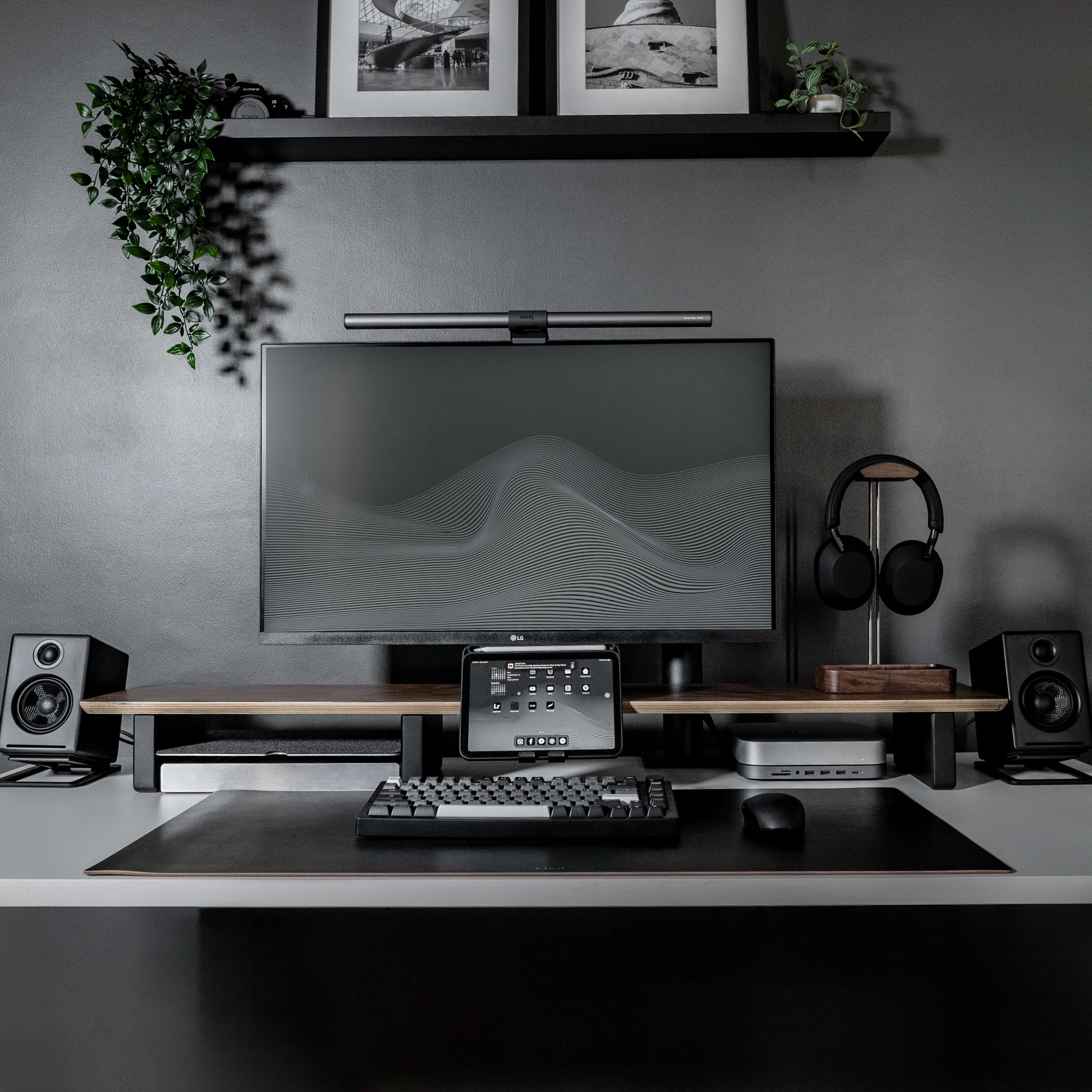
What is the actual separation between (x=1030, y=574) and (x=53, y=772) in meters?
1.75

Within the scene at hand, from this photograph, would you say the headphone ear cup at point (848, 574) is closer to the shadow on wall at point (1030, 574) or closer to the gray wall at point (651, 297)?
the gray wall at point (651, 297)

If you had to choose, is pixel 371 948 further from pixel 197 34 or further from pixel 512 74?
pixel 197 34

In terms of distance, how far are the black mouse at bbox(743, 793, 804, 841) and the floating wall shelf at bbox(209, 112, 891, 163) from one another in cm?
114

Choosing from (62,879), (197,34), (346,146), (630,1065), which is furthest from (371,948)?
(197,34)

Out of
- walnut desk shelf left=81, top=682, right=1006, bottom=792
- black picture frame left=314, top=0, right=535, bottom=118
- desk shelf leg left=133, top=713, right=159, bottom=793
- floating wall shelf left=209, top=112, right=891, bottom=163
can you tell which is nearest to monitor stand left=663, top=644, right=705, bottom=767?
walnut desk shelf left=81, top=682, right=1006, bottom=792

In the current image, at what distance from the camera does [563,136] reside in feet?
4.96

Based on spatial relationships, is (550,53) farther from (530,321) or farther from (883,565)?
(883,565)

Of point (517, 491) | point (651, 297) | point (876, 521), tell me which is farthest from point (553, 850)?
point (651, 297)

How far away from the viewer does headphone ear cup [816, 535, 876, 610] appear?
1340mm

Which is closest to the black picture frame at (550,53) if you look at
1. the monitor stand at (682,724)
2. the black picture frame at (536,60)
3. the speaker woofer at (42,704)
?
the black picture frame at (536,60)

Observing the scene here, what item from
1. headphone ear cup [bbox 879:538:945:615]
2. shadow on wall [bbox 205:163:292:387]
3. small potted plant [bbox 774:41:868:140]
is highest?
small potted plant [bbox 774:41:868:140]

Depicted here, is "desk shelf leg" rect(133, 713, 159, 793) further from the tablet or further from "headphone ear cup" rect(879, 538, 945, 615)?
"headphone ear cup" rect(879, 538, 945, 615)

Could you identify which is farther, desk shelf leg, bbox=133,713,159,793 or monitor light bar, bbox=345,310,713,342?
monitor light bar, bbox=345,310,713,342

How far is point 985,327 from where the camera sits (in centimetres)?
158
